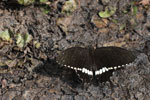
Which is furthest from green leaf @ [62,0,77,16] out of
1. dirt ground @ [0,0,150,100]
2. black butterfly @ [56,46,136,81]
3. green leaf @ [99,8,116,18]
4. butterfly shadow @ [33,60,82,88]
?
black butterfly @ [56,46,136,81]

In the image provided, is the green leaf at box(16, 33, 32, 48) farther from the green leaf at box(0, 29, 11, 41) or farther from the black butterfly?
the black butterfly

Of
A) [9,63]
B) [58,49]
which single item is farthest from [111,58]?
[9,63]

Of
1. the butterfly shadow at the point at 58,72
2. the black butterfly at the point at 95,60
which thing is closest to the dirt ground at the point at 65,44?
the butterfly shadow at the point at 58,72

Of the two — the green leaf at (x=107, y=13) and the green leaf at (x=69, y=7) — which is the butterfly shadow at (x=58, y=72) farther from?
the green leaf at (x=107, y=13)

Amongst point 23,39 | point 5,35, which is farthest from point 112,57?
point 5,35

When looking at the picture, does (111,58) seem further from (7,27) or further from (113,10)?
(7,27)

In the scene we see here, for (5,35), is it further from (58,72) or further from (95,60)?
(95,60)
